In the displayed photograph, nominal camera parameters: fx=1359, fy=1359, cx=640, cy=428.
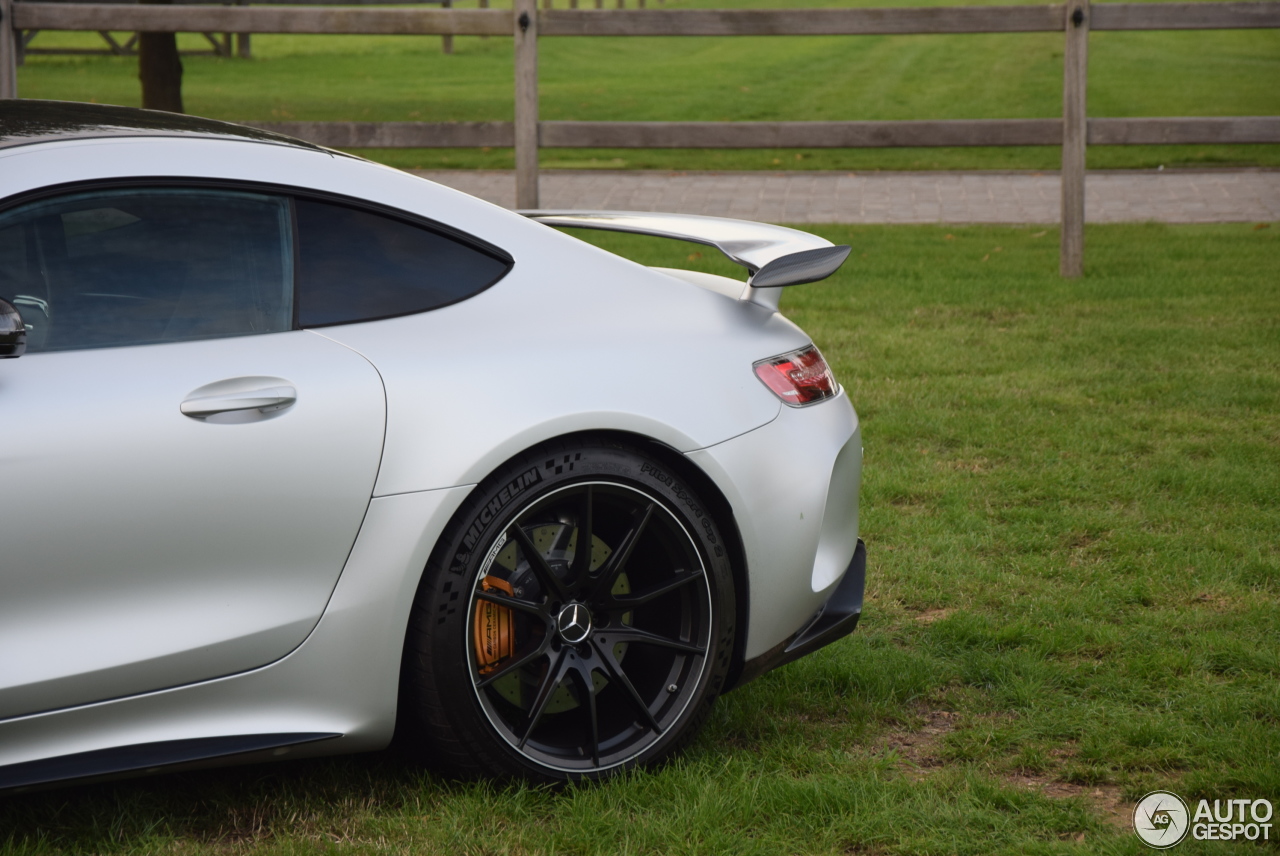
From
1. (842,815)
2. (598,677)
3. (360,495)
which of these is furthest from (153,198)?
(842,815)

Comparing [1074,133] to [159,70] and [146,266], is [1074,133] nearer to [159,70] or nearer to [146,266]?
[146,266]

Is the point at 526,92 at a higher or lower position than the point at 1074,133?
higher

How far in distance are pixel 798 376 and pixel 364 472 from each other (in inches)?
45.1

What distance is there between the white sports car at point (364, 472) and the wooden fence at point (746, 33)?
608 cm

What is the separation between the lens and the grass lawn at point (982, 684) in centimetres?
293

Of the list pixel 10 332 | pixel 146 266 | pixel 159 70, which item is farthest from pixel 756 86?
pixel 10 332

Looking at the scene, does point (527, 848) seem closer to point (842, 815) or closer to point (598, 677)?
point (598, 677)

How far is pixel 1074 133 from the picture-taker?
9008mm

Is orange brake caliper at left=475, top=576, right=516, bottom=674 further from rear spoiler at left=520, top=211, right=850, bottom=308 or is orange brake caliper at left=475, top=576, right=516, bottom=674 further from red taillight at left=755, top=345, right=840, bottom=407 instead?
rear spoiler at left=520, top=211, right=850, bottom=308

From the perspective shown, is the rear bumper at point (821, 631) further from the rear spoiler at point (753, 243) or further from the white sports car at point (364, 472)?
the rear spoiler at point (753, 243)

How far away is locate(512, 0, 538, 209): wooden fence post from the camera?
9.33 meters

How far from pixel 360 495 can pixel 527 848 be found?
2.69ft

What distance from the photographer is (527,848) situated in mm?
2850

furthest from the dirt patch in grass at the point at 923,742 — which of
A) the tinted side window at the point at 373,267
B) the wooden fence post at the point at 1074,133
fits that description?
the wooden fence post at the point at 1074,133
